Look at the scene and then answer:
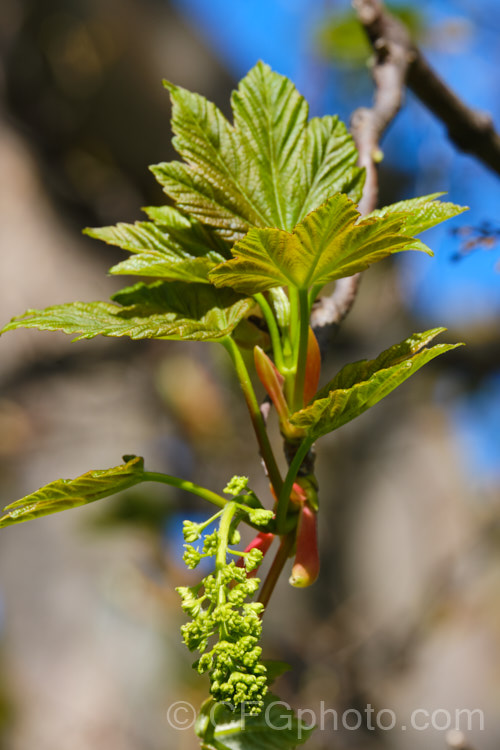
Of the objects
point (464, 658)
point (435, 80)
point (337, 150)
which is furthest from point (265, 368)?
point (464, 658)

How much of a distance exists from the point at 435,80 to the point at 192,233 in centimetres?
47

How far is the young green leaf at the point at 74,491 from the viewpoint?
1.22 ft

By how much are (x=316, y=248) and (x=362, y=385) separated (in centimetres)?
8

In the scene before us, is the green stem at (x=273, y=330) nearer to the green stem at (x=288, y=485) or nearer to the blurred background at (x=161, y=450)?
the green stem at (x=288, y=485)

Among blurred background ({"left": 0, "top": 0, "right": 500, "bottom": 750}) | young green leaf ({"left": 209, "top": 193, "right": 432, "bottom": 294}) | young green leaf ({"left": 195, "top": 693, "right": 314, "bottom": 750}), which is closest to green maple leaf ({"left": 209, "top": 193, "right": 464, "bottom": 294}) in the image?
young green leaf ({"left": 209, "top": 193, "right": 432, "bottom": 294})

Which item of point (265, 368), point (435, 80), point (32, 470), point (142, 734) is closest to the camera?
point (265, 368)

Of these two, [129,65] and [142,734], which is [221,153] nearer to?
[142,734]

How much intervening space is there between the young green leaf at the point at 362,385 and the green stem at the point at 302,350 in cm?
Result: 4

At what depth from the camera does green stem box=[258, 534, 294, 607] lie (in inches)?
15.2

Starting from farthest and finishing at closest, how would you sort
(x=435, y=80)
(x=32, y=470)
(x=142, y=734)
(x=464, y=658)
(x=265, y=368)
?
1. (x=464, y=658)
2. (x=32, y=470)
3. (x=142, y=734)
4. (x=435, y=80)
5. (x=265, y=368)

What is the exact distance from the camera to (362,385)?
35 centimetres

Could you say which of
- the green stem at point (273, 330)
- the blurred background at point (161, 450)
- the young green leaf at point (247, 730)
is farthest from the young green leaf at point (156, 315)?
the blurred background at point (161, 450)

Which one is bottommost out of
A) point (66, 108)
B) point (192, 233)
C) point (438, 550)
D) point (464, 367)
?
point (192, 233)

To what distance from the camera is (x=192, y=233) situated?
1.52 feet
